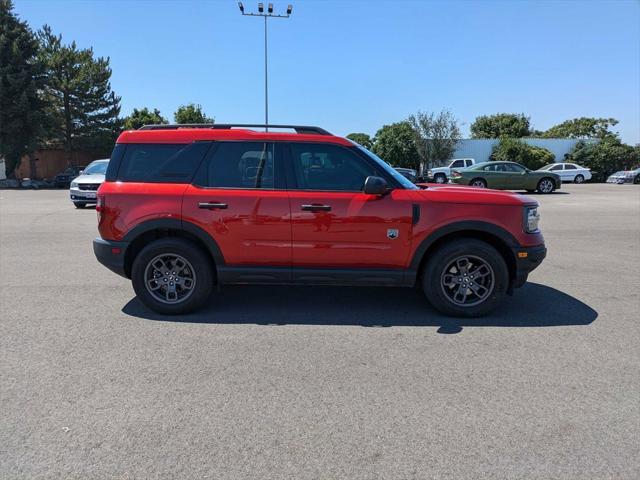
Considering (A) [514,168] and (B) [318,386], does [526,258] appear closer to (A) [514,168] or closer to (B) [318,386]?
(B) [318,386]

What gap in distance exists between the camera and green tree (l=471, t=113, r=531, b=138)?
6378 cm

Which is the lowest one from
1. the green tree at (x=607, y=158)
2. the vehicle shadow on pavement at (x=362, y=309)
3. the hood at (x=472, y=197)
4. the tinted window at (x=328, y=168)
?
the vehicle shadow on pavement at (x=362, y=309)

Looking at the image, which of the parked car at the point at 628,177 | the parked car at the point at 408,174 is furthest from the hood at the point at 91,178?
the parked car at the point at 628,177

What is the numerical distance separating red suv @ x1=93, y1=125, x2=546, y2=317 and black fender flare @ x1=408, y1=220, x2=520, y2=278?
0.03 ft

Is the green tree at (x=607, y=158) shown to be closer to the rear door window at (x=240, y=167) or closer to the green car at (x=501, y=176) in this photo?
the green car at (x=501, y=176)

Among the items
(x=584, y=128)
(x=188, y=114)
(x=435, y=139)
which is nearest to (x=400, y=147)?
(x=435, y=139)

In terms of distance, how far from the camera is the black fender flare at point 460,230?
4766mm

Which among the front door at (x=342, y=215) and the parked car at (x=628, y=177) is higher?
the parked car at (x=628, y=177)

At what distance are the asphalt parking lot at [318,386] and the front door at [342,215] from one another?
2.20 ft

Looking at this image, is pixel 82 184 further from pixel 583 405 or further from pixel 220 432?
pixel 583 405

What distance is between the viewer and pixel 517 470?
98.4 inches

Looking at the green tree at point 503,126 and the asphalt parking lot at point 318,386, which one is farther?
the green tree at point 503,126

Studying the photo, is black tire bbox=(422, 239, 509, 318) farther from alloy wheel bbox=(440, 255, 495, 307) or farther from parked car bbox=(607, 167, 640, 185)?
parked car bbox=(607, 167, 640, 185)

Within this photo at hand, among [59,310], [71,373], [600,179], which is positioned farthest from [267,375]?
[600,179]
